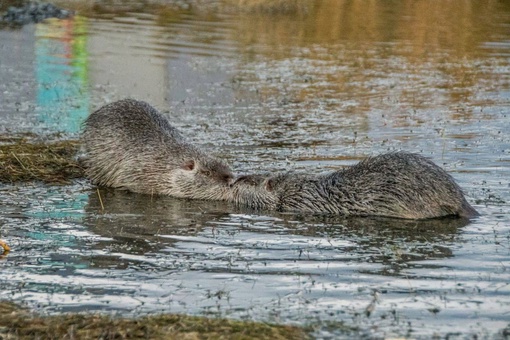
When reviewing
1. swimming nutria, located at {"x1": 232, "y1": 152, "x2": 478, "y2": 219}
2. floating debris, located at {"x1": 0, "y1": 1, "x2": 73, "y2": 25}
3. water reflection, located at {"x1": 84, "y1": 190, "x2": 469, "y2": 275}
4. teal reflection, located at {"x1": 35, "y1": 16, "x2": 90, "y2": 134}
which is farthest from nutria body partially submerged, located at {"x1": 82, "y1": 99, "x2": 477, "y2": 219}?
floating debris, located at {"x1": 0, "y1": 1, "x2": 73, "y2": 25}

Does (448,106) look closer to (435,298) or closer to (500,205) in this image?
(500,205)

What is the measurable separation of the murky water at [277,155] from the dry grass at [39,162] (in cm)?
26

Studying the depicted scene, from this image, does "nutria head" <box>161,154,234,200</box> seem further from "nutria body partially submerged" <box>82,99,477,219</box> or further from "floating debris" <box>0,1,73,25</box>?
"floating debris" <box>0,1,73,25</box>

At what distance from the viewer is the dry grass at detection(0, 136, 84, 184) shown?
10312mm

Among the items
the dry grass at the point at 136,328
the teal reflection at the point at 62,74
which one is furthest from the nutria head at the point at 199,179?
the dry grass at the point at 136,328

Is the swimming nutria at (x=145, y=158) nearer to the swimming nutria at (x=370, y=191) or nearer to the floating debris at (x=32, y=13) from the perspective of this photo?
the swimming nutria at (x=370, y=191)

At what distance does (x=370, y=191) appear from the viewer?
9195 mm

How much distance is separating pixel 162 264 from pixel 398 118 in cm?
694

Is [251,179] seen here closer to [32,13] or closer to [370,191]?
[370,191]

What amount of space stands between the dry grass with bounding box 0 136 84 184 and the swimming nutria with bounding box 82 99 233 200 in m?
0.26

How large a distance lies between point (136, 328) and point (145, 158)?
469 centimetres

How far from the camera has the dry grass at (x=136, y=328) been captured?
18.5 ft

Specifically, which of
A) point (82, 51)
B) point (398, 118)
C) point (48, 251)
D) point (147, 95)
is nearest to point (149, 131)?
point (48, 251)

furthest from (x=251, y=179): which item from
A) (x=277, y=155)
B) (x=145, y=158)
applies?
(x=277, y=155)
